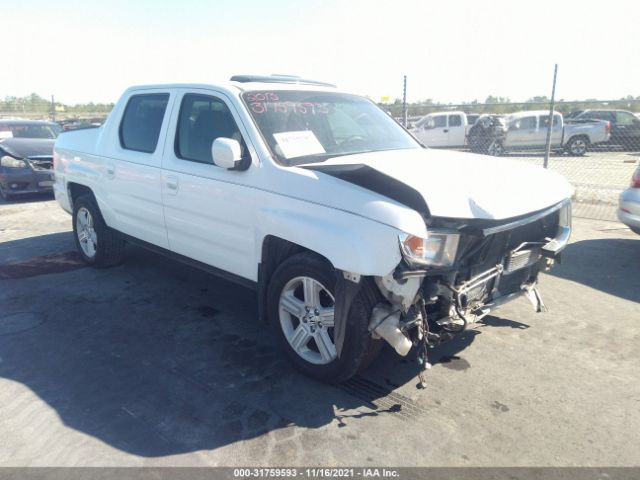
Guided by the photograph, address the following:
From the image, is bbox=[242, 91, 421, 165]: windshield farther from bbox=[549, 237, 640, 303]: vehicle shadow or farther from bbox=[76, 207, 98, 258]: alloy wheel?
bbox=[76, 207, 98, 258]: alloy wheel

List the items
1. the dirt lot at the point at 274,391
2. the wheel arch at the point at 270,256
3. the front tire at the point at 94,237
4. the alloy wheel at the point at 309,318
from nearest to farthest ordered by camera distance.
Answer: the dirt lot at the point at 274,391 → the alloy wheel at the point at 309,318 → the wheel arch at the point at 270,256 → the front tire at the point at 94,237

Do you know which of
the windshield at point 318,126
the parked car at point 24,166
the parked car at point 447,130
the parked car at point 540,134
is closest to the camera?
the windshield at point 318,126

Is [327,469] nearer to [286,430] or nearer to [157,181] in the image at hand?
[286,430]

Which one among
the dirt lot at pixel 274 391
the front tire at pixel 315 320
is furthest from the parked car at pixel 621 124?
the front tire at pixel 315 320

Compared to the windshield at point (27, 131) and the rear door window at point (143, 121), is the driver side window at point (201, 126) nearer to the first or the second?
the rear door window at point (143, 121)

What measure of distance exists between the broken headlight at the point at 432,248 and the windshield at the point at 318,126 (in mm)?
1173

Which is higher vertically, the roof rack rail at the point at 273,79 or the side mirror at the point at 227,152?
the roof rack rail at the point at 273,79

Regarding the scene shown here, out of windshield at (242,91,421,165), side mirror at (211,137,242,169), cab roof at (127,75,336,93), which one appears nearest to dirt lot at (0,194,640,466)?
side mirror at (211,137,242,169)

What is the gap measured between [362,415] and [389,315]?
670mm

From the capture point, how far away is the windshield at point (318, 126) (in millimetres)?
3744

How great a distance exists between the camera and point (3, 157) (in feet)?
33.0

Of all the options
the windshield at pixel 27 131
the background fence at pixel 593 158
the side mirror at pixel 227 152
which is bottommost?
the background fence at pixel 593 158

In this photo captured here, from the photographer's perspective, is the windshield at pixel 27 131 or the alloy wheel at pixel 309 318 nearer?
the alloy wheel at pixel 309 318

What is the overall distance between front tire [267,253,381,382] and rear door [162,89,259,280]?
1.33ft
